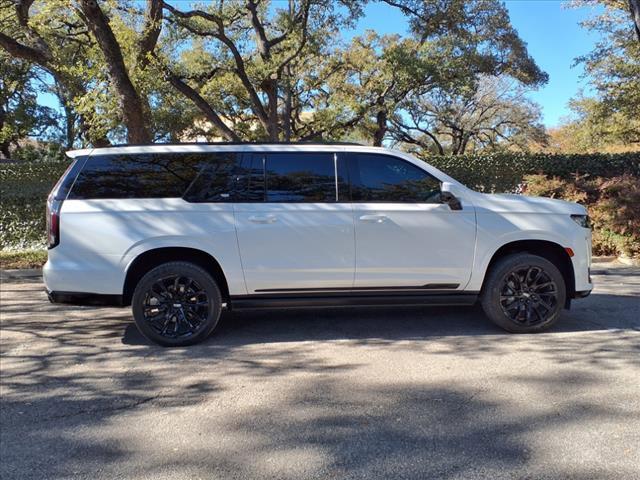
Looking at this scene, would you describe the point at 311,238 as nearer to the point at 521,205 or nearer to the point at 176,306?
the point at 176,306

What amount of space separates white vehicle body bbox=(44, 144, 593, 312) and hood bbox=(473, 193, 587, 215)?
0.04ft

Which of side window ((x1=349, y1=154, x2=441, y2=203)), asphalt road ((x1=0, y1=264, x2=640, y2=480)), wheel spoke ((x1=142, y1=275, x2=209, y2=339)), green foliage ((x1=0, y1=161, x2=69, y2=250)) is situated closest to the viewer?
asphalt road ((x1=0, y1=264, x2=640, y2=480))

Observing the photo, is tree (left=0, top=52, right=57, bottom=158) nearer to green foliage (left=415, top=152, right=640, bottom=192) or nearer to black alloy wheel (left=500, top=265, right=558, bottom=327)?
green foliage (left=415, top=152, right=640, bottom=192)

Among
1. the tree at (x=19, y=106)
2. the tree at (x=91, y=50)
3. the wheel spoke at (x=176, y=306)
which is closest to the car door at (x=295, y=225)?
the wheel spoke at (x=176, y=306)

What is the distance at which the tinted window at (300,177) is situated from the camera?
17.6ft

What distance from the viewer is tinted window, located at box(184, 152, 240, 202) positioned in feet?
17.4

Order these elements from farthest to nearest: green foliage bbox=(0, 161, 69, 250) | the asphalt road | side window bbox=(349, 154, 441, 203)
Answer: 1. green foliage bbox=(0, 161, 69, 250)
2. side window bbox=(349, 154, 441, 203)
3. the asphalt road

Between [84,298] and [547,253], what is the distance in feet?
15.6

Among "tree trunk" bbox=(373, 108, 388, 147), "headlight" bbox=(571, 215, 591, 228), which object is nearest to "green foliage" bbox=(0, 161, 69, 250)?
"headlight" bbox=(571, 215, 591, 228)

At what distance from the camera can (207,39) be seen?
55.1 feet

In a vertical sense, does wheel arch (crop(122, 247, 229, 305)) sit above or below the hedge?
below

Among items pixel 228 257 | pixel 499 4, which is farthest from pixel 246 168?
pixel 499 4

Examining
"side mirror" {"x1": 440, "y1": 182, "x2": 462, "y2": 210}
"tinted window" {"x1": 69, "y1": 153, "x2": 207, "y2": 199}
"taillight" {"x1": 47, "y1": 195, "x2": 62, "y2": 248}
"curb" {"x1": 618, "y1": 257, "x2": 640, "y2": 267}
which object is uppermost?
"tinted window" {"x1": 69, "y1": 153, "x2": 207, "y2": 199}

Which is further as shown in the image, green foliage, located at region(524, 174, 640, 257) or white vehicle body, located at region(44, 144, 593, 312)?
green foliage, located at region(524, 174, 640, 257)
